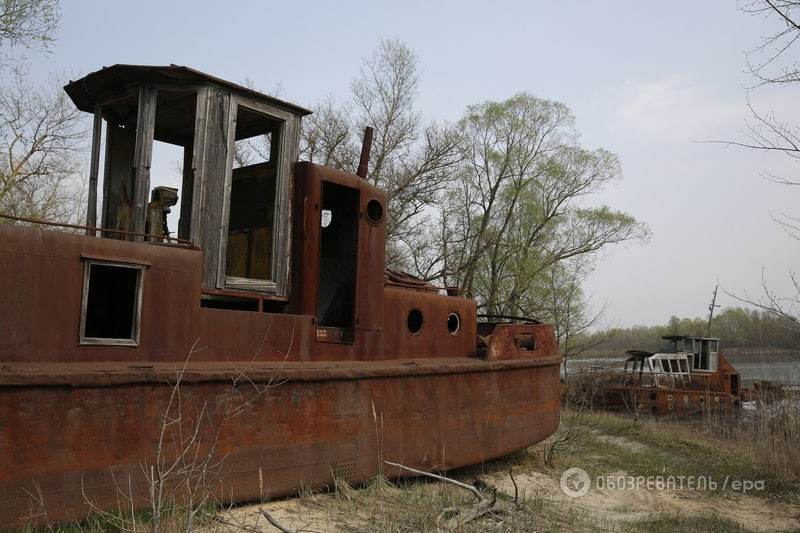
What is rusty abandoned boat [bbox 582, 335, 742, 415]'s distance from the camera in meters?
22.7

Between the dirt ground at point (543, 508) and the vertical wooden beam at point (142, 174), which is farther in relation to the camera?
the vertical wooden beam at point (142, 174)

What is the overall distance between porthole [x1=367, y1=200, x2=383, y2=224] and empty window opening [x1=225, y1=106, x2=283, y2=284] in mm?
1079

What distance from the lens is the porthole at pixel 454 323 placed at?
326 inches

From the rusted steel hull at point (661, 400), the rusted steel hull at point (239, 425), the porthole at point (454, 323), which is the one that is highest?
the porthole at point (454, 323)

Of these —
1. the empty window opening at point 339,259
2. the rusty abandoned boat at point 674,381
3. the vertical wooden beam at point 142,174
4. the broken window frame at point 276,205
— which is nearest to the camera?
the vertical wooden beam at point 142,174

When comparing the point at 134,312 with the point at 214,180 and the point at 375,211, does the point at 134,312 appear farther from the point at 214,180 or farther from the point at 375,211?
the point at 375,211

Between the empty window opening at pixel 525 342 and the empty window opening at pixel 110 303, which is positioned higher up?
the empty window opening at pixel 110 303

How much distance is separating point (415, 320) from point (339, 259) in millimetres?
1179

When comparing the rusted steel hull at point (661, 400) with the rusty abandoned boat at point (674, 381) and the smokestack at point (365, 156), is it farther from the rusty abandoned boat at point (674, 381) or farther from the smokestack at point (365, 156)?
the smokestack at point (365, 156)

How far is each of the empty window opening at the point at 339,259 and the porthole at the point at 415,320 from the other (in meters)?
0.96

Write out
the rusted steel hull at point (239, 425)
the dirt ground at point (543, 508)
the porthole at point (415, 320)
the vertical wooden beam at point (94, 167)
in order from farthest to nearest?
the porthole at point (415, 320) → the vertical wooden beam at point (94, 167) → the dirt ground at point (543, 508) → the rusted steel hull at point (239, 425)

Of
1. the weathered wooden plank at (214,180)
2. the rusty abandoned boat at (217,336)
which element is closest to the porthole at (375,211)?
the rusty abandoned boat at (217,336)

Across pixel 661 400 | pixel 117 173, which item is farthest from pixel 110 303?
pixel 661 400

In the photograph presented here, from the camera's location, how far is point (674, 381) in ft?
79.3
